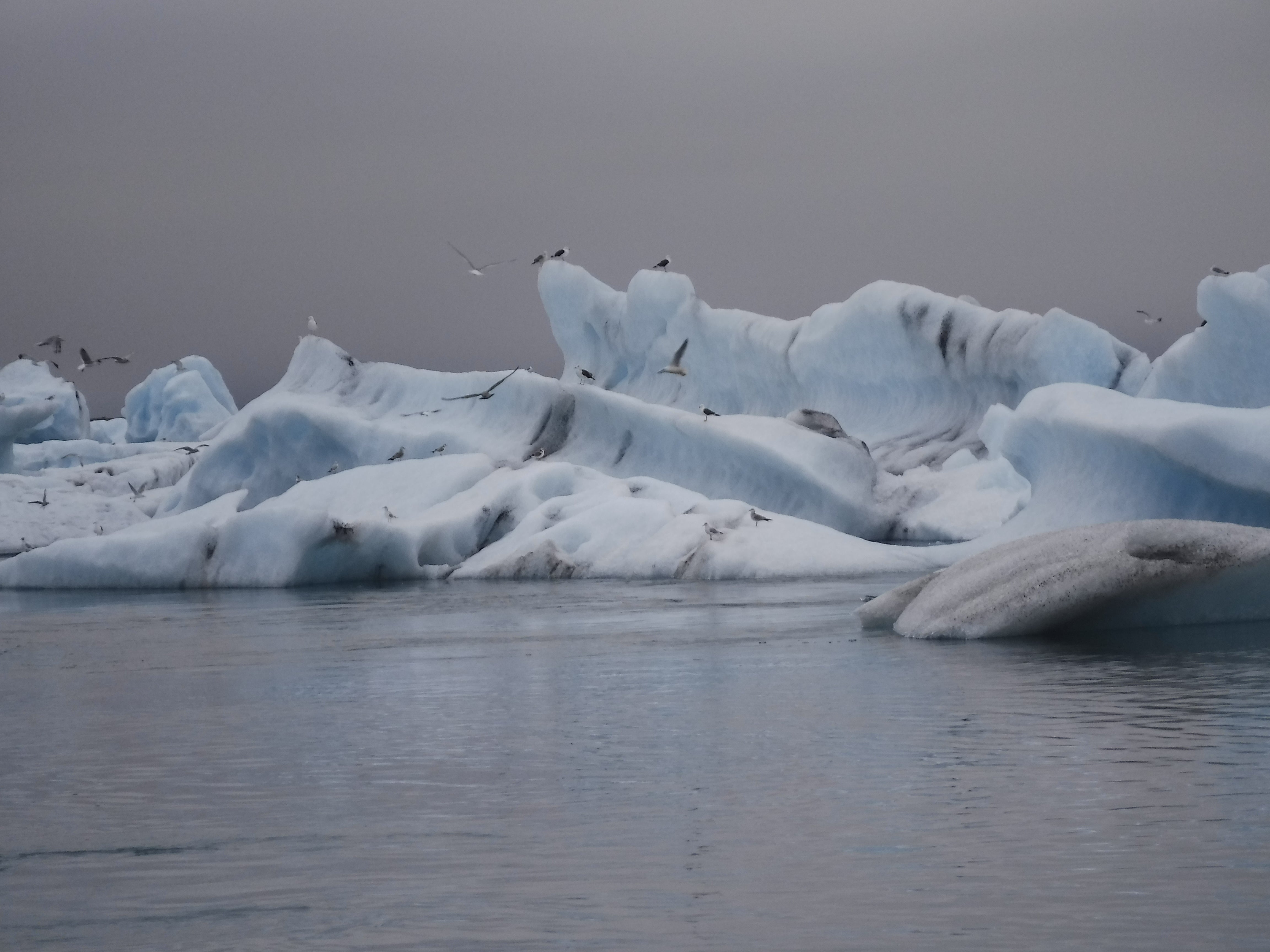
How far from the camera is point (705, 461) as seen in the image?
24.7m

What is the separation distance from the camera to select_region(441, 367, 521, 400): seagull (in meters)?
21.4

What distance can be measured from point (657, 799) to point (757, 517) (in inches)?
548

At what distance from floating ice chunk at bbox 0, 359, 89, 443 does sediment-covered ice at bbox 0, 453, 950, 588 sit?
2375cm

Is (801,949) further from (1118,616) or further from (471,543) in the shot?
(471,543)

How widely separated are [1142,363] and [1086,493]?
1340 centimetres

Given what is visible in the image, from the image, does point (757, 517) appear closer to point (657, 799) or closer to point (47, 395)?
point (657, 799)

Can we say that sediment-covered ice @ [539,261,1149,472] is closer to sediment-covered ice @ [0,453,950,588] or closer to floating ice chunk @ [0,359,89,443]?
sediment-covered ice @ [0,453,950,588]

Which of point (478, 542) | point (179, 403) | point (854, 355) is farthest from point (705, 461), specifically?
point (179, 403)

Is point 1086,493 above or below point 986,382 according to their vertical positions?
below

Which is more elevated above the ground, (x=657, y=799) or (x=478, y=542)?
(x=478, y=542)

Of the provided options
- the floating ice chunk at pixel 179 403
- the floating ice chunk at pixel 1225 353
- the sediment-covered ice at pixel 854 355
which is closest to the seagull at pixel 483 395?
the sediment-covered ice at pixel 854 355

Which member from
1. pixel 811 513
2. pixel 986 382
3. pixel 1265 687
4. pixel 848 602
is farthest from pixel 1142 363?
pixel 1265 687

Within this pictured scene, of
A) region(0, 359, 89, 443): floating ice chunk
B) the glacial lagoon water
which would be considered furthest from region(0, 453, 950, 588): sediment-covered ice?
region(0, 359, 89, 443): floating ice chunk

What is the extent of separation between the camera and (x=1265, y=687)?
25.8ft
